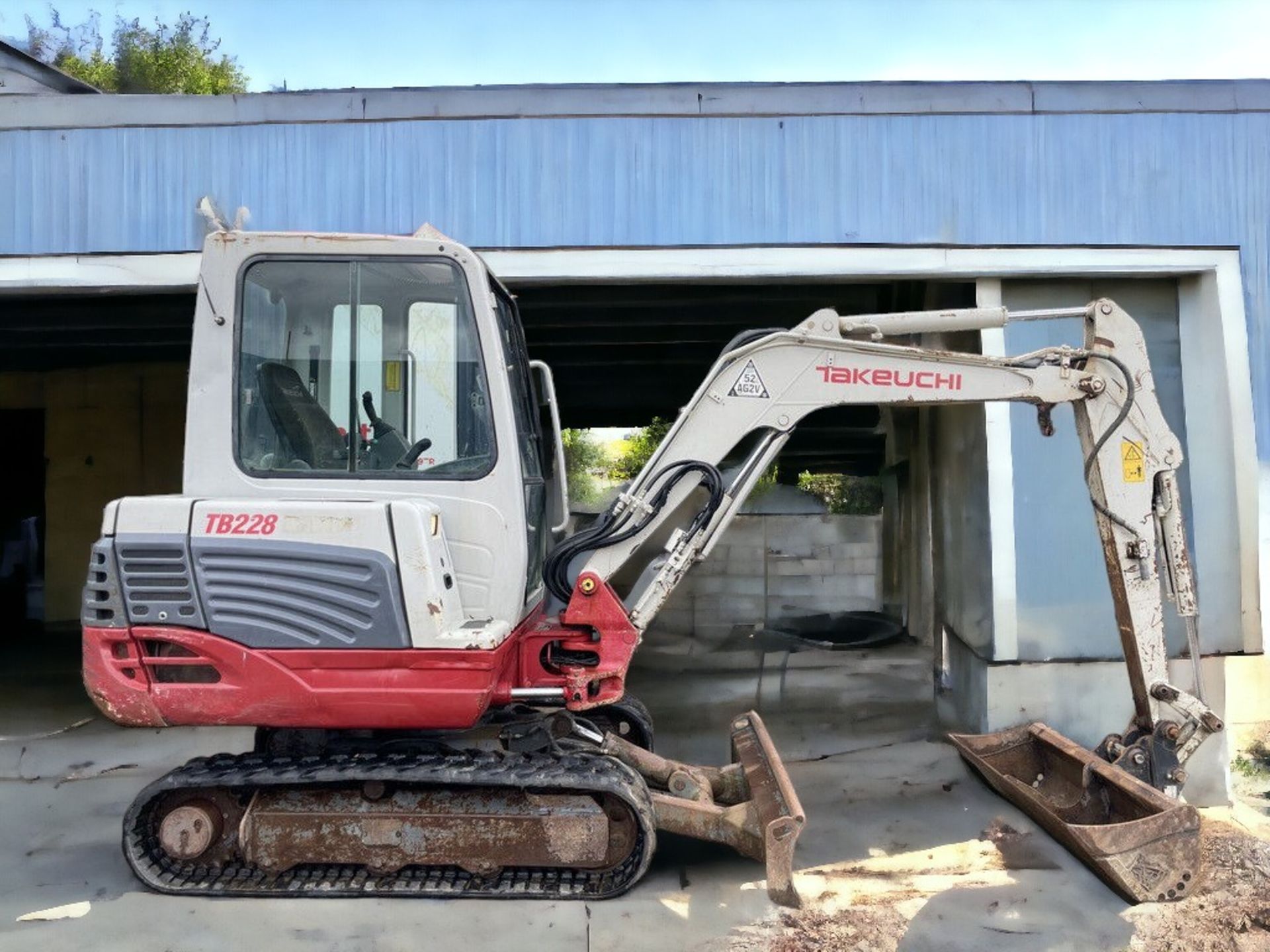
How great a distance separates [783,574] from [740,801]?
7.69 m

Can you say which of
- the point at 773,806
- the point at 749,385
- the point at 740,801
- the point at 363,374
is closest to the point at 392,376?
the point at 363,374

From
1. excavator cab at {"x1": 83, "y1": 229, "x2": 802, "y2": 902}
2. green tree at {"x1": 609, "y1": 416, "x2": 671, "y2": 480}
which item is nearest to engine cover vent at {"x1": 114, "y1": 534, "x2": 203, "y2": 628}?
excavator cab at {"x1": 83, "y1": 229, "x2": 802, "y2": 902}

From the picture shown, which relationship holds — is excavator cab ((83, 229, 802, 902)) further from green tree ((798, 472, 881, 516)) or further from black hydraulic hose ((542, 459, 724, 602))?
green tree ((798, 472, 881, 516))

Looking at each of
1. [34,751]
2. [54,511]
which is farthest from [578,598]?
[54,511]

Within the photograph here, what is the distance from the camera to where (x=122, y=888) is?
4582 mm

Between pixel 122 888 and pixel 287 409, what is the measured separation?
7.45 feet

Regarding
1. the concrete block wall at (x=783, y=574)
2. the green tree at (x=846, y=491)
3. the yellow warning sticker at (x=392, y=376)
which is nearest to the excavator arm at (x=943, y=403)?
the yellow warning sticker at (x=392, y=376)

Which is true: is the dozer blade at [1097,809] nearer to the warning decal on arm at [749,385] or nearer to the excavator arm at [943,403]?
the excavator arm at [943,403]

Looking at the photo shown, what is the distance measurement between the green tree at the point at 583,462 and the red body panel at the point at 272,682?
2229cm

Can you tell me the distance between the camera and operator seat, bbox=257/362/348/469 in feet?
14.4

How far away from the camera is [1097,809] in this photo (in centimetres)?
496

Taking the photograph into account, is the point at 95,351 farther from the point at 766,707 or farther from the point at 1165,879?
the point at 1165,879

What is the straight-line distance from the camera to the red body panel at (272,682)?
13.7ft

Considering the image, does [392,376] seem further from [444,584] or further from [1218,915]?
[1218,915]
